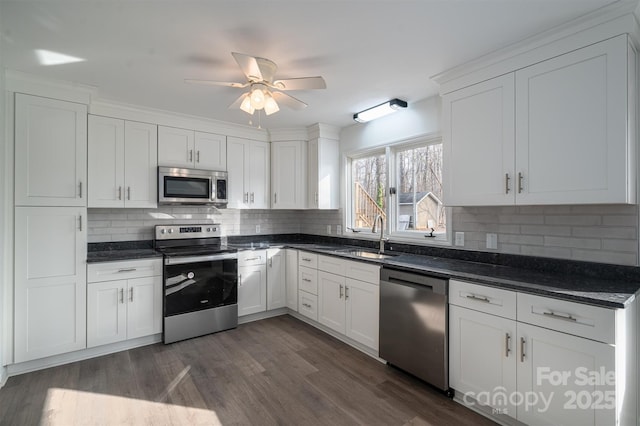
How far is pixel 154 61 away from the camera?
7.41 ft

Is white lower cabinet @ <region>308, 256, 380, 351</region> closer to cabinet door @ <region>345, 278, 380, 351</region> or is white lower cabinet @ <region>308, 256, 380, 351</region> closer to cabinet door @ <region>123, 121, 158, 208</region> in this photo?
cabinet door @ <region>345, 278, 380, 351</region>

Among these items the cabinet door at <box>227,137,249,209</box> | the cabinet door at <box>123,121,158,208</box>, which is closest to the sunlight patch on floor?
the cabinet door at <box>123,121,158,208</box>

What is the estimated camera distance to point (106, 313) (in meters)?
2.87

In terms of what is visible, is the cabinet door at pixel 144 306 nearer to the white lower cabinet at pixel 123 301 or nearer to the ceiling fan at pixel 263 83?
the white lower cabinet at pixel 123 301

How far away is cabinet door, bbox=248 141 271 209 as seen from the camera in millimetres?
4074

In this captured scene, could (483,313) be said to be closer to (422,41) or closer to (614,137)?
(614,137)

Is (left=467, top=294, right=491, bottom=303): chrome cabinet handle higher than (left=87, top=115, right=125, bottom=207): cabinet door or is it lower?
lower

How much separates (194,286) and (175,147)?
159cm

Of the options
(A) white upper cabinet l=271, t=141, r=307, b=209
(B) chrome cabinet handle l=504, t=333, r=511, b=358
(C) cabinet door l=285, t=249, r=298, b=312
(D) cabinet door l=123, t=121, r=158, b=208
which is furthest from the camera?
(A) white upper cabinet l=271, t=141, r=307, b=209

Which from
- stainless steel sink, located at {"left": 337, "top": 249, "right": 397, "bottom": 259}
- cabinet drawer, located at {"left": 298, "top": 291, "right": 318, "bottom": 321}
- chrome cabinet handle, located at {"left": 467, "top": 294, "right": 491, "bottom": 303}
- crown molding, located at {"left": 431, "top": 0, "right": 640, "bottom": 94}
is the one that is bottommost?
cabinet drawer, located at {"left": 298, "top": 291, "right": 318, "bottom": 321}

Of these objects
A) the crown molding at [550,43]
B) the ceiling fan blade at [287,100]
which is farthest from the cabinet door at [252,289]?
the crown molding at [550,43]

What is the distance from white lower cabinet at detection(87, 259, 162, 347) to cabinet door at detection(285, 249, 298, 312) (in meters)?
1.47

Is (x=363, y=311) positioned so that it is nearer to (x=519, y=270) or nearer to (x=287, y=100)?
(x=519, y=270)

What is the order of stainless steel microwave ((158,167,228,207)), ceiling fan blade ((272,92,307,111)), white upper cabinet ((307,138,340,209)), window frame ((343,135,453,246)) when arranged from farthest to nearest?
white upper cabinet ((307,138,340,209)), stainless steel microwave ((158,167,228,207)), window frame ((343,135,453,246)), ceiling fan blade ((272,92,307,111))
